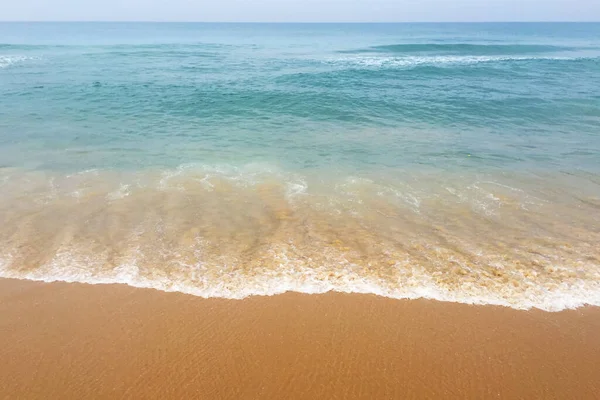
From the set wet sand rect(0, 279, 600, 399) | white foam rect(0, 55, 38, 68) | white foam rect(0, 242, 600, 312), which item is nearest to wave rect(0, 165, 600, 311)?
white foam rect(0, 242, 600, 312)

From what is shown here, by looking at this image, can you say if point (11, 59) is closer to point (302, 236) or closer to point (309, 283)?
point (302, 236)

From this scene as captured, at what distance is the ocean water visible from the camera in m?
7.18

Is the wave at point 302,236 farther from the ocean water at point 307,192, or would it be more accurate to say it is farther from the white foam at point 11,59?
the white foam at point 11,59

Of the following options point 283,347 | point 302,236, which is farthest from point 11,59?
point 283,347

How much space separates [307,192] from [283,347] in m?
5.74

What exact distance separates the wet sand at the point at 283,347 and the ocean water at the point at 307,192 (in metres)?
0.44

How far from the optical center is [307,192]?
10.7 meters

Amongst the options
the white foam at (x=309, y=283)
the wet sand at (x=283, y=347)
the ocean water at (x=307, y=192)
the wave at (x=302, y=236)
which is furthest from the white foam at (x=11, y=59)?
the wet sand at (x=283, y=347)

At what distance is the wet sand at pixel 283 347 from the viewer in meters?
4.99

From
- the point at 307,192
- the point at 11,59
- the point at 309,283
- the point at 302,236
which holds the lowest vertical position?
the point at 309,283

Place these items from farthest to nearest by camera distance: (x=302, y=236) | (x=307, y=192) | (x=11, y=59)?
(x=11, y=59)
(x=307, y=192)
(x=302, y=236)

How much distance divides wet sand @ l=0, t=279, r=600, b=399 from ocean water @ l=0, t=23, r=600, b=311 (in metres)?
0.44

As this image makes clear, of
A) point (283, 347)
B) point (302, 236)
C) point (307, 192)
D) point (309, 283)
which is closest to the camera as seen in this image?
point (283, 347)

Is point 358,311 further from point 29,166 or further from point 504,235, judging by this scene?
point 29,166
